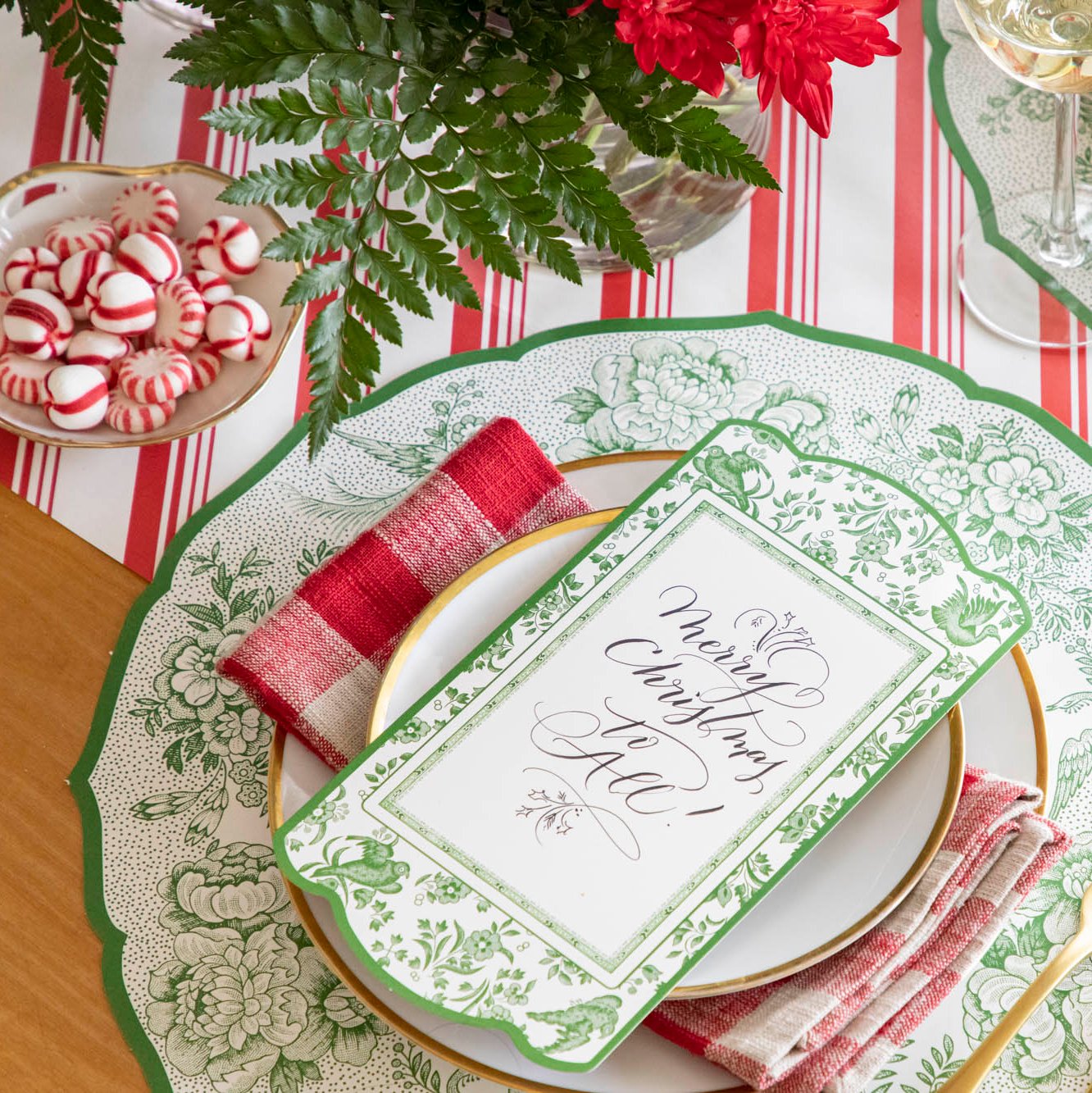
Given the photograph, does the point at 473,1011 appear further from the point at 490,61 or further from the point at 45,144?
the point at 45,144

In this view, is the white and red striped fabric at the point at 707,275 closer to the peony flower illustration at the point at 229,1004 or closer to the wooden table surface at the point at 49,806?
the wooden table surface at the point at 49,806

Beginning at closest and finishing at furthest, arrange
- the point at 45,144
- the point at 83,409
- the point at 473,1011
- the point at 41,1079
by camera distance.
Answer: the point at 473,1011, the point at 41,1079, the point at 83,409, the point at 45,144

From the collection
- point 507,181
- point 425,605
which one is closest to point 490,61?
point 507,181

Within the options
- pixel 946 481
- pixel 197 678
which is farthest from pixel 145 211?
pixel 946 481

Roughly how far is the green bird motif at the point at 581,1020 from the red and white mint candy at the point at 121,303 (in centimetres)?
45

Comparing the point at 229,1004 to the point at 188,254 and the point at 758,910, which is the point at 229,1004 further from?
the point at 188,254

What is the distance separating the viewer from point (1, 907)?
0.66 meters

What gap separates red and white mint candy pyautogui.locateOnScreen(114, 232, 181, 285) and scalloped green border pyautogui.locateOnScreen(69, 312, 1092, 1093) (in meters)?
→ 0.12

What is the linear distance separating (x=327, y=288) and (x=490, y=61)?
127 mm

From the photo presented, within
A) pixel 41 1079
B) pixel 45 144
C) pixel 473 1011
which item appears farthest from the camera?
pixel 45 144

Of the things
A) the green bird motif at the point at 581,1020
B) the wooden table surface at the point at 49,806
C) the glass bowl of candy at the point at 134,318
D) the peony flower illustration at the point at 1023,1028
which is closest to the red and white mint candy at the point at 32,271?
the glass bowl of candy at the point at 134,318

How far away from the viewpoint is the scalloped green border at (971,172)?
815 millimetres

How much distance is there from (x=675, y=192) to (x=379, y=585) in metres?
0.35

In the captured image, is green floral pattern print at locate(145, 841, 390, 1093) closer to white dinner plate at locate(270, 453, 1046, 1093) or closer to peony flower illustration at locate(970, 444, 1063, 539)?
white dinner plate at locate(270, 453, 1046, 1093)
